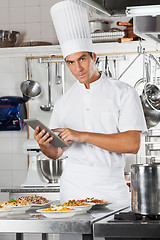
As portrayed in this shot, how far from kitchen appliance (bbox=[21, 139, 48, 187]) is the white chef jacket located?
73.6 inches

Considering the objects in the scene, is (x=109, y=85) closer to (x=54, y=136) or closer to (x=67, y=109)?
(x=67, y=109)

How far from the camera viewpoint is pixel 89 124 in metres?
2.70

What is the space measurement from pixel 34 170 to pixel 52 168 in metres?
0.18

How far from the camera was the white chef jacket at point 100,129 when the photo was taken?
2.57m

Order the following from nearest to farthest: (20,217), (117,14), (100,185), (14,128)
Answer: (20,217), (117,14), (100,185), (14,128)

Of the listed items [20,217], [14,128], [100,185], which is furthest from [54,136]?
[14,128]

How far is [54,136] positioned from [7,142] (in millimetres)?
3091

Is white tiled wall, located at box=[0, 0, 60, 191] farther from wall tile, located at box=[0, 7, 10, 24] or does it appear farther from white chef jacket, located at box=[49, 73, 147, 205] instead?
white chef jacket, located at box=[49, 73, 147, 205]

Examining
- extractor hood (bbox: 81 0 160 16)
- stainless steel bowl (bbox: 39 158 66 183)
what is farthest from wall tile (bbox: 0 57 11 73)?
extractor hood (bbox: 81 0 160 16)

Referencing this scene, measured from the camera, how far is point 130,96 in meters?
2.65

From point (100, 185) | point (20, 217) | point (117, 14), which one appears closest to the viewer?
point (20, 217)

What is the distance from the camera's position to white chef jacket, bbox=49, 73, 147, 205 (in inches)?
101

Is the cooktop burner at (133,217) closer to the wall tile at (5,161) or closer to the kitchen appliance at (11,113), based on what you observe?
the kitchen appliance at (11,113)

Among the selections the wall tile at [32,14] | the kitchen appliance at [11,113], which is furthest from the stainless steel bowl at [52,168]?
the wall tile at [32,14]
